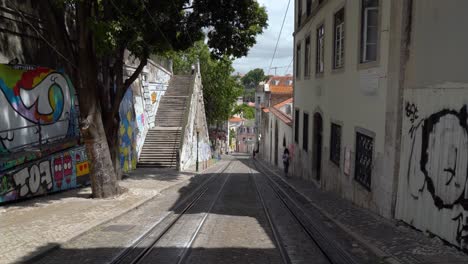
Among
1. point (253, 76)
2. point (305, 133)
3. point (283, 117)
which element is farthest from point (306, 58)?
point (253, 76)

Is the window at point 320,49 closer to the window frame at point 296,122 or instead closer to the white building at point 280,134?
the window frame at point 296,122

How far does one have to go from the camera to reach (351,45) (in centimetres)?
1170

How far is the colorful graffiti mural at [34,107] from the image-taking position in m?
10.2

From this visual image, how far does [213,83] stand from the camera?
46.3 metres

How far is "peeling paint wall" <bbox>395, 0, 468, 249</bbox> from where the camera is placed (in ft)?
20.4

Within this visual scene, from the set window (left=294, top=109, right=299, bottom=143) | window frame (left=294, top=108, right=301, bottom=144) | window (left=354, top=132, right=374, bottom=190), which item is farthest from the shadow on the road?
window (left=294, top=109, right=299, bottom=143)

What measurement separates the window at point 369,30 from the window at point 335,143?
3.16 meters

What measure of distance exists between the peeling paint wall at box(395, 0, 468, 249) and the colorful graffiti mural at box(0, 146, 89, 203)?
8642 millimetres

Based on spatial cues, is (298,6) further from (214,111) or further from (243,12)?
(214,111)

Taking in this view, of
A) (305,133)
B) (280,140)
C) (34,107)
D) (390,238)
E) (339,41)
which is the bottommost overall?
(280,140)

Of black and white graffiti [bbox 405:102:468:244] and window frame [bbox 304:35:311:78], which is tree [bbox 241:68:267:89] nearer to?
window frame [bbox 304:35:311:78]

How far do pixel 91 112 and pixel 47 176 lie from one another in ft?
7.52

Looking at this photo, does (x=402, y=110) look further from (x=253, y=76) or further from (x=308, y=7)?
(x=253, y=76)

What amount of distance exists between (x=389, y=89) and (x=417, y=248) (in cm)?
353
